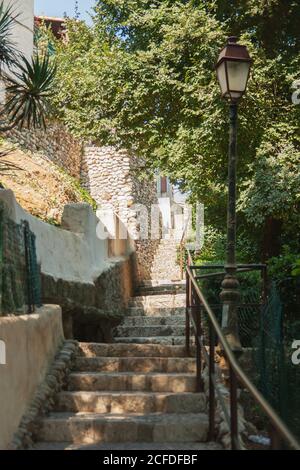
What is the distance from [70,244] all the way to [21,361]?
4061 millimetres

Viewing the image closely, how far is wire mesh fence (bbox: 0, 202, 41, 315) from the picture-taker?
15.6 ft

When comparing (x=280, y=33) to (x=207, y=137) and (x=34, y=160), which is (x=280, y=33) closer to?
(x=207, y=137)

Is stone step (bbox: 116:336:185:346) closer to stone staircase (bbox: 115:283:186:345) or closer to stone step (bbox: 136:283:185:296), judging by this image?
stone staircase (bbox: 115:283:186:345)

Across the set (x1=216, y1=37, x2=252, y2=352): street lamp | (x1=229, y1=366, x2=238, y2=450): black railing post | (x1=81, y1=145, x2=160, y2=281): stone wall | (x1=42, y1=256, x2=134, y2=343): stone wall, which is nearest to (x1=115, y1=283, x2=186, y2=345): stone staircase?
(x1=42, y1=256, x2=134, y2=343): stone wall

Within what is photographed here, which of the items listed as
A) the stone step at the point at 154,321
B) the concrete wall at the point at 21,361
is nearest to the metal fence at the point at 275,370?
the concrete wall at the point at 21,361

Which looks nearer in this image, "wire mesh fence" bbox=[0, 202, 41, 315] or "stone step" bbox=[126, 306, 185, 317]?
"wire mesh fence" bbox=[0, 202, 41, 315]

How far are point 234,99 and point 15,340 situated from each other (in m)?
3.39

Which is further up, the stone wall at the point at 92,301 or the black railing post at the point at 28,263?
the black railing post at the point at 28,263

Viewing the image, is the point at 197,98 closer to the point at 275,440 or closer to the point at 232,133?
the point at 232,133

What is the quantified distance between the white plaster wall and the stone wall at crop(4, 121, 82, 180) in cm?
591

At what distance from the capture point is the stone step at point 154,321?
9.52 meters

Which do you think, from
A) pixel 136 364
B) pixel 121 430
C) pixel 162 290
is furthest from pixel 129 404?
pixel 162 290

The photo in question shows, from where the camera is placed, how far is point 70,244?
28.3ft

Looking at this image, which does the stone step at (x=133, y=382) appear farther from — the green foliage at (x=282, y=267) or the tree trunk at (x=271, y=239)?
the tree trunk at (x=271, y=239)
